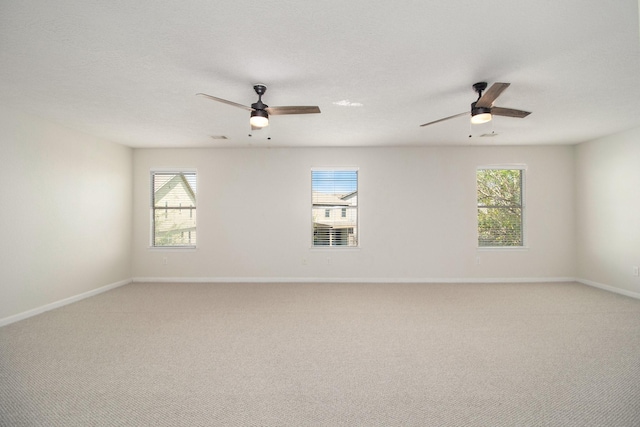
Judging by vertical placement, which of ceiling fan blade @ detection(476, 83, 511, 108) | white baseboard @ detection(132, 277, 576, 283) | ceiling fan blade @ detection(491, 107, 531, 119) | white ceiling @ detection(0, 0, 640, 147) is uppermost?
white ceiling @ detection(0, 0, 640, 147)

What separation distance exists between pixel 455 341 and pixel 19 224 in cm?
521

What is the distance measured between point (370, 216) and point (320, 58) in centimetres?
345

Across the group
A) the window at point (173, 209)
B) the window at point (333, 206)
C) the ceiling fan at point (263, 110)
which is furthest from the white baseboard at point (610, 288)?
the window at point (173, 209)

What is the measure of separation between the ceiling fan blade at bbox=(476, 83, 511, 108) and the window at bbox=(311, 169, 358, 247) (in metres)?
2.96

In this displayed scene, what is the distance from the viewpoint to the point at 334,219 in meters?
5.49

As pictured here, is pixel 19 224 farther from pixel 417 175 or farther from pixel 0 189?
pixel 417 175

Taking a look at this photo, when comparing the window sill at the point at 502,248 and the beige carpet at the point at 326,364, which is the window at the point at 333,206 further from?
the window sill at the point at 502,248

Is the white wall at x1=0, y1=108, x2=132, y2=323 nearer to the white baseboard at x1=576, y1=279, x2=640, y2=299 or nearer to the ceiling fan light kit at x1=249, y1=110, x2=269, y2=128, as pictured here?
the ceiling fan light kit at x1=249, y1=110, x2=269, y2=128

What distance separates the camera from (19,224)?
3465mm

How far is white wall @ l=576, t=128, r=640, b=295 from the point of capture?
4.29 m

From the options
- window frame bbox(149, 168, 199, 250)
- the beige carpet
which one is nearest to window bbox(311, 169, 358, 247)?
the beige carpet

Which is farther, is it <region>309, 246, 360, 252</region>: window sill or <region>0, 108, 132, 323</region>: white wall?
<region>309, 246, 360, 252</region>: window sill

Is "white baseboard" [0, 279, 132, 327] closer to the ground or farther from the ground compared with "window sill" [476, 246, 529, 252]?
closer to the ground

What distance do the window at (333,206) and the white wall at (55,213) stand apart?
357cm
